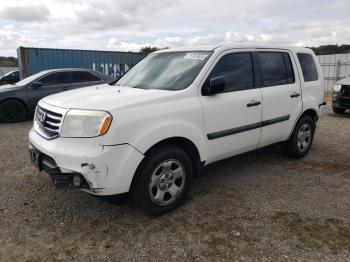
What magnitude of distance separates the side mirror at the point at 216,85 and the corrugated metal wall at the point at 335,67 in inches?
718

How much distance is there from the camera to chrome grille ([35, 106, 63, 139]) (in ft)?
11.3

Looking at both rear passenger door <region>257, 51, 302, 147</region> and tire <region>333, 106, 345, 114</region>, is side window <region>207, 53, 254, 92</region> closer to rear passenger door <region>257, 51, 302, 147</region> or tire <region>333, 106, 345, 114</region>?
rear passenger door <region>257, 51, 302, 147</region>

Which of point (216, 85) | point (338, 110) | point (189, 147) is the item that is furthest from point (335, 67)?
point (189, 147)

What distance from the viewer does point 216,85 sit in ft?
12.6

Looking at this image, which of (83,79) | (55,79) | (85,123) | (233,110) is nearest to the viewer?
(85,123)

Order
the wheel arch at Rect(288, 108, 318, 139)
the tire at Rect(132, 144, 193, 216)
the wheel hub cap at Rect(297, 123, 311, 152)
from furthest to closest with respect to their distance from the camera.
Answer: the wheel hub cap at Rect(297, 123, 311, 152)
the wheel arch at Rect(288, 108, 318, 139)
the tire at Rect(132, 144, 193, 216)

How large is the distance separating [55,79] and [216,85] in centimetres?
716

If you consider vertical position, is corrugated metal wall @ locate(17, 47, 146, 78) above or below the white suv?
above

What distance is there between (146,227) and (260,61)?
2655mm

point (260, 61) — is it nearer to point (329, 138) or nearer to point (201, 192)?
point (201, 192)

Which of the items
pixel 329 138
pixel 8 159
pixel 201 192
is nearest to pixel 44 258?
pixel 201 192

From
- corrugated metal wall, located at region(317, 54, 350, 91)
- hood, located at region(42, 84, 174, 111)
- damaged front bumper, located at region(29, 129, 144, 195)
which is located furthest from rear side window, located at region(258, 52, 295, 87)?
corrugated metal wall, located at region(317, 54, 350, 91)

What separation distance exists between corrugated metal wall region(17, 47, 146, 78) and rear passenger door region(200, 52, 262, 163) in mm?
11818

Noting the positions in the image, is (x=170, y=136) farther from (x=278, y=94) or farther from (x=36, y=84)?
(x=36, y=84)
